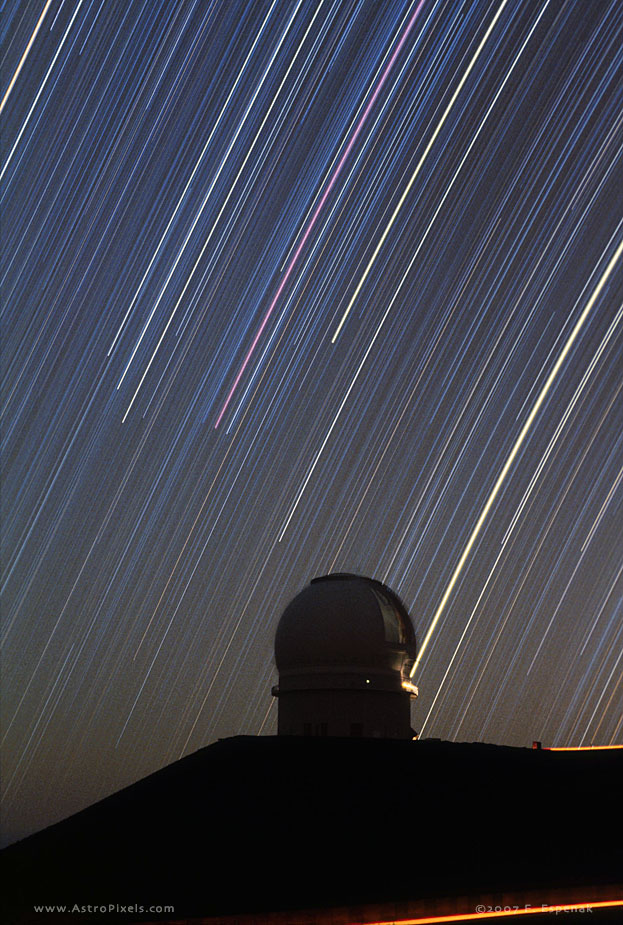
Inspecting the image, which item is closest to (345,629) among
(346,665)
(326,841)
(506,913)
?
(346,665)

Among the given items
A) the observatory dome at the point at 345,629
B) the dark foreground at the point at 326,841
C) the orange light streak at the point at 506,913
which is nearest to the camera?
the dark foreground at the point at 326,841

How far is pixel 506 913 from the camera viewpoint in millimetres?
14297

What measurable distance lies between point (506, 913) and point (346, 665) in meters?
10.2

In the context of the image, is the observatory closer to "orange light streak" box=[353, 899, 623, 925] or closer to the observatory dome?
the observatory dome

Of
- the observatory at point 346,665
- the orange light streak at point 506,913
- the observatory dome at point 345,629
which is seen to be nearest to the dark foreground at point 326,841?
the orange light streak at point 506,913

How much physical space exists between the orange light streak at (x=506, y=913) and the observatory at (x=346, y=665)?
28.6 ft

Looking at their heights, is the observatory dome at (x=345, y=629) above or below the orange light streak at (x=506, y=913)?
above

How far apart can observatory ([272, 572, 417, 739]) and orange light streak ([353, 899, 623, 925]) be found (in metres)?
8.72

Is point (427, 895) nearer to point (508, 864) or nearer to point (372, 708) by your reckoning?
point (508, 864)

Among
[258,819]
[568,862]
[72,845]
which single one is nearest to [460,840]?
[568,862]

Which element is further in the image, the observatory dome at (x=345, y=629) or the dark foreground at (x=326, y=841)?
the observatory dome at (x=345, y=629)

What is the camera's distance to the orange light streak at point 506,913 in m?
13.6

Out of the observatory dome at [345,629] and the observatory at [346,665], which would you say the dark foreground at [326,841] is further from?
the observatory dome at [345,629]

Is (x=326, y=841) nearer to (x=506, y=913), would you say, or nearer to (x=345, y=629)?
(x=506, y=913)
